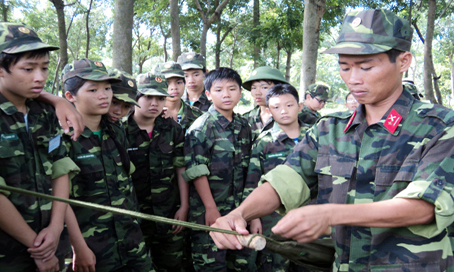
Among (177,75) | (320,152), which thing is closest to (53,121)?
(320,152)

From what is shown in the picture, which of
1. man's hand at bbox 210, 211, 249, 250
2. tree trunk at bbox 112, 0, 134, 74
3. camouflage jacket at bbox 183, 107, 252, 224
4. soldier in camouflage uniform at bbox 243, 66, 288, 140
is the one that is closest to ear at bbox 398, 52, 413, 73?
man's hand at bbox 210, 211, 249, 250

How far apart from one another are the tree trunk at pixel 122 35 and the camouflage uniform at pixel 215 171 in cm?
256

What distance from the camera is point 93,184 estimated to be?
246 centimetres

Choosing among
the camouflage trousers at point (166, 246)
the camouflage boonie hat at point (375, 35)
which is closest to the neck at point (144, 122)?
the camouflage trousers at point (166, 246)

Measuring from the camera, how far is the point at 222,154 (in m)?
3.12

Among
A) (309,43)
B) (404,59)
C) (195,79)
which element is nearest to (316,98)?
(309,43)

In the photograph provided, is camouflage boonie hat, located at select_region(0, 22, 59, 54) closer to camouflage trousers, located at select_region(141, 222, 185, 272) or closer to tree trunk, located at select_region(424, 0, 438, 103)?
camouflage trousers, located at select_region(141, 222, 185, 272)

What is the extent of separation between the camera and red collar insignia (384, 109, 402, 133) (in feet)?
5.10

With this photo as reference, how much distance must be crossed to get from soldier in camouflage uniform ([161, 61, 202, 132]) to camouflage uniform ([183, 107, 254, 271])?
876 mm

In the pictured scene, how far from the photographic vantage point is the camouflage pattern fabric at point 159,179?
3172 millimetres

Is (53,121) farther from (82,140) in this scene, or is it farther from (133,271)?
(133,271)

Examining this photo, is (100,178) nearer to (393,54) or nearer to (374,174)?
(374,174)


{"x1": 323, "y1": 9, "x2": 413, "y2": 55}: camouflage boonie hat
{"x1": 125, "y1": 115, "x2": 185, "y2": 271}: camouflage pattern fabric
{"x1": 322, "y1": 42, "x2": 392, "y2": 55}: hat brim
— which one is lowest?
{"x1": 125, "y1": 115, "x2": 185, "y2": 271}: camouflage pattern fabric

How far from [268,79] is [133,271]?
101 inches
